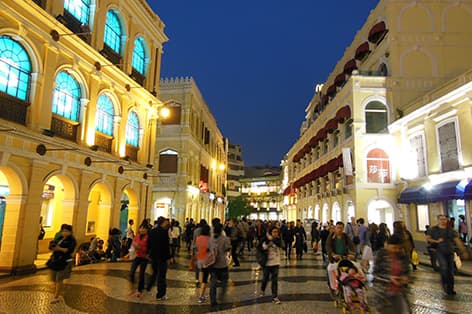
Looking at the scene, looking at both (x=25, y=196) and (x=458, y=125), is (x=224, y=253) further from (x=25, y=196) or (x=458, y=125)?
(x=458, y=125)

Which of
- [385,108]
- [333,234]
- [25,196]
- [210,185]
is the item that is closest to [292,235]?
[333,234]

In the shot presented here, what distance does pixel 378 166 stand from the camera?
75.3ft

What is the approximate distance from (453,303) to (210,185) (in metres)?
34.2

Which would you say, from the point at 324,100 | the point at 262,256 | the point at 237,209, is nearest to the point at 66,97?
the point at 262,256

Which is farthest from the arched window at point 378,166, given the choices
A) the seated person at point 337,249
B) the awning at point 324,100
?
the seated person at point 337,249

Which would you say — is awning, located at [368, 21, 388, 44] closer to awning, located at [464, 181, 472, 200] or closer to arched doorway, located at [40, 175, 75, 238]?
awning, located at [464, 181, 472, 200]

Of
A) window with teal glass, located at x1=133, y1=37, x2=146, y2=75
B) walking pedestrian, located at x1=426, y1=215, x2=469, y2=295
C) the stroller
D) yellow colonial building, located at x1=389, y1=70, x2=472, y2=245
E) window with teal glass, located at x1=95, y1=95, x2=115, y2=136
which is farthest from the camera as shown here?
window with teal glass, located at x1=133, y1=37, x2=146, y2=75

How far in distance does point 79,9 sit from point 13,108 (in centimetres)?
570

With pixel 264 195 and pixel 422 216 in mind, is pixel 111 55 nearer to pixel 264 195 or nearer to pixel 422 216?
pixel 422 216

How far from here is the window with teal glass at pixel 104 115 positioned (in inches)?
606

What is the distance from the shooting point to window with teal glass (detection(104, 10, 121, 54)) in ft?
52.8

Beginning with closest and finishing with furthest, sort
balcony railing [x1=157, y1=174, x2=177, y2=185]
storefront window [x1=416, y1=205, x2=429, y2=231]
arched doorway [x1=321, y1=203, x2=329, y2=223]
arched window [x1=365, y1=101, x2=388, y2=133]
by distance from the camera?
storefront window [x1=416, y1=205, x2=429, y2=231], arched window [x1=365, y1=101, x2=388, y2=133], balcony railing [x1=157, y1=174, x2=177, y2=185], arched doorway [x1=321, y1=203, x2=329, y2=223]

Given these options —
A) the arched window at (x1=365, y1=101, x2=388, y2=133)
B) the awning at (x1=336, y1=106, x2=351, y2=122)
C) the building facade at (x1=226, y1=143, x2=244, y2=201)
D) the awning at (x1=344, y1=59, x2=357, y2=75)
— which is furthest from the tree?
the arched window at (x1=365, y1=101, x2=388, y2=133)

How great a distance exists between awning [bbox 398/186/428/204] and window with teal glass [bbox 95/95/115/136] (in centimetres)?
1641
